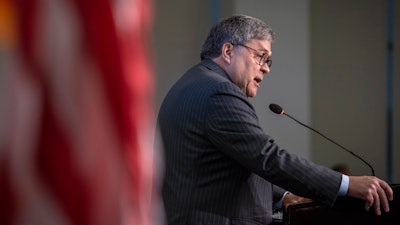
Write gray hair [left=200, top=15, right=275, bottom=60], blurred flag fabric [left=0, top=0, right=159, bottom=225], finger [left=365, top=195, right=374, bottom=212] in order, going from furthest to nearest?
gray hair [left=200, top=15, right=275, bottom=60] < finger [left=365, top=195, right=374, bottom=212] < blurred flag fabric [left=0, top=0, right=159, bottom=225]

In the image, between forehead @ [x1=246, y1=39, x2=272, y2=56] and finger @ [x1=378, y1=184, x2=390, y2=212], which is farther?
forehead @ [x1=246, y1=39, x2=272, y2=56]

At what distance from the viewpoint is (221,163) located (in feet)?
4.91

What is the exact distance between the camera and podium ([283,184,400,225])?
1396 millimetres

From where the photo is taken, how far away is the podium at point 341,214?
4.58ft

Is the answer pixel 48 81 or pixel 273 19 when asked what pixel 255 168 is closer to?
pixel 48 81

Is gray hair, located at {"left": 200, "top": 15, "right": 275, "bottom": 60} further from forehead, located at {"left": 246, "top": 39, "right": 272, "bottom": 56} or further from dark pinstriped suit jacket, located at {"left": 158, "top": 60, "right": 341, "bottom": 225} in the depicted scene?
dark pinstriped suit jacket, located at {"left": 158, "top": 60, "right": 341, "bottom": 225}

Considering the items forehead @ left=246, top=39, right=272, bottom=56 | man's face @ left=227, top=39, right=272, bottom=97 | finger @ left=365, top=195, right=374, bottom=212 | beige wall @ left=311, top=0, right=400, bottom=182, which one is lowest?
beige wall @ left=311, top=0, right=400, bottom=182

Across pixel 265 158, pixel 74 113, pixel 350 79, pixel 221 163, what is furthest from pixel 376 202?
pixel 350 79

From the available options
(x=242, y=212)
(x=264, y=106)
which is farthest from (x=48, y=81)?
(x=264, y=106)

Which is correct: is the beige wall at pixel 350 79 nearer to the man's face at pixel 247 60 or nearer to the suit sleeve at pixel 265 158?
the man's face at pixel 247 60

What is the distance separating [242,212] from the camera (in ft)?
4.95

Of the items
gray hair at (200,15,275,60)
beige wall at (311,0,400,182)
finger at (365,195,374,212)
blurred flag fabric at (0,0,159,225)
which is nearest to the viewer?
blurred flag fabric at (0,0,159,225)

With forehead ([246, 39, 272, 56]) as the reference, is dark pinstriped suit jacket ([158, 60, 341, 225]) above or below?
below

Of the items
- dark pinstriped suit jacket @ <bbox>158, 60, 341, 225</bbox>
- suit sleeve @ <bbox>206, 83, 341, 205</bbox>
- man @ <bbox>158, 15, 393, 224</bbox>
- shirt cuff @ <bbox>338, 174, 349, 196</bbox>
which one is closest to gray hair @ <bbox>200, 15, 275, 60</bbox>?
man @ <bbox>158, 15, 393, 224</bbox>
